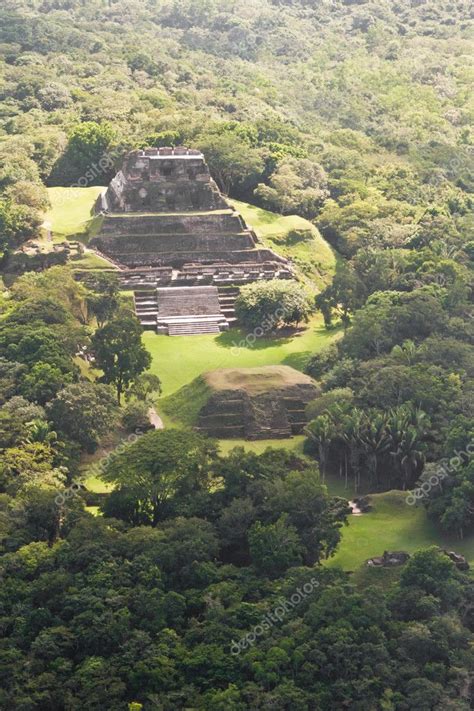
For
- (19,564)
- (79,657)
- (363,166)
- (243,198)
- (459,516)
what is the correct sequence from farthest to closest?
(363,166) → (243,198) → (459,516) → (19,564) → (79,657)

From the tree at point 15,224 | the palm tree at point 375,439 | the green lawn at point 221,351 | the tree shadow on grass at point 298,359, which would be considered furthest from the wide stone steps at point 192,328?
the palm tree at point 375,439

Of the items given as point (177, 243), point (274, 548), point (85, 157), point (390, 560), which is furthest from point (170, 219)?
point (274, 548)

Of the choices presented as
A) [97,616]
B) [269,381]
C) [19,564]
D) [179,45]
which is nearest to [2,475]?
[19,564]

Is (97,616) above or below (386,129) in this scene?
above

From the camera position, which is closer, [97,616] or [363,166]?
[97,616]

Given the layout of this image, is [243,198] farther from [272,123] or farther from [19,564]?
[19,564]
